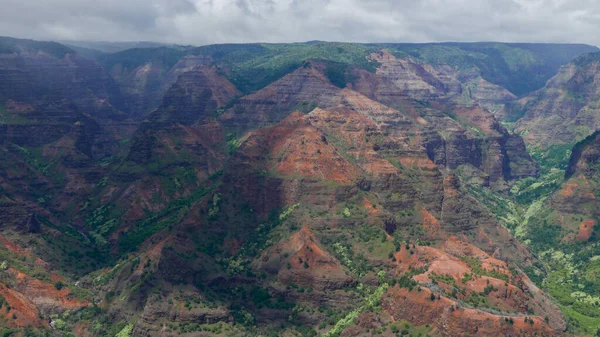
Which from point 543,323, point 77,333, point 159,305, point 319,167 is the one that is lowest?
point 77,333

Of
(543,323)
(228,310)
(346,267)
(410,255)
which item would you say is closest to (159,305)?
(228,310)

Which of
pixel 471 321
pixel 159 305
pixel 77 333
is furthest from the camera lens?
pixel 77 333

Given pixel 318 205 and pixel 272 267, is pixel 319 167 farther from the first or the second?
pixel 272 267

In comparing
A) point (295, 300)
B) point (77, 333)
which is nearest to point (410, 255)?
point (295, 300)

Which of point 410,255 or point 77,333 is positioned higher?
point 410,255

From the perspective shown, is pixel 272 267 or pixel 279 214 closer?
pixel 272 267

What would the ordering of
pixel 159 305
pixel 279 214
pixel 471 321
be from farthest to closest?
pixel 279 214 → pixel 159 305 → pixel 471 321

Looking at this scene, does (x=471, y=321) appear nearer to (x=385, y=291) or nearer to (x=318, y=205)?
(x=385, y=291)

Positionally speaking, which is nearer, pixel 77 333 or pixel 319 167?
pixel 77 333

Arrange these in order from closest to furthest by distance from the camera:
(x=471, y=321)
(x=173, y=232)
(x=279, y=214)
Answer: (x=471, y=321)
(x=173, y=232)
(x=279, y=214)
